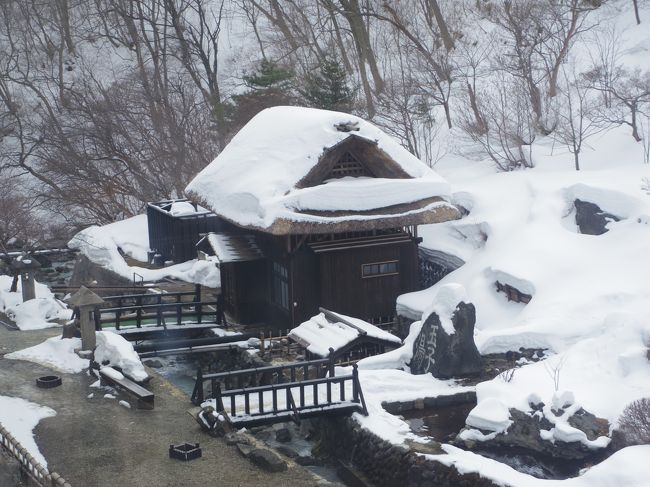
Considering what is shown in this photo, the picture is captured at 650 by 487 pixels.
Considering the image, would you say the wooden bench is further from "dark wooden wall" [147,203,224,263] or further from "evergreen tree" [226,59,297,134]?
"evergreen tree" [226,59,297,134]

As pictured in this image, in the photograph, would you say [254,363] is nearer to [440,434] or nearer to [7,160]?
[440,434]

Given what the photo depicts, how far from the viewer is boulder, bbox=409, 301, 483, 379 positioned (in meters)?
15.3

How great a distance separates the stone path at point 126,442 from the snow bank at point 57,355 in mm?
564

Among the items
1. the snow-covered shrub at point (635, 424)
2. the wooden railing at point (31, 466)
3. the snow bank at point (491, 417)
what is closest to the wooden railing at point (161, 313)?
the wooden railing at point (31, 466)

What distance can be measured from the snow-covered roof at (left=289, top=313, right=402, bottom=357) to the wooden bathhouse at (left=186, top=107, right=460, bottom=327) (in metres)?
2.61

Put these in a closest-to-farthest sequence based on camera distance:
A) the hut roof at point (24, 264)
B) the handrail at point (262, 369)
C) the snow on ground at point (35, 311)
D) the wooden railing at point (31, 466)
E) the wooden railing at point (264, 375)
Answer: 1. the wooden railing at point (31, 466)
2. the handrail at point (262, 369)
3. the wooden railing at point (264, 375)
4. the snow on ground at point (35, 311)
5. the hut roof at point (24, 264)

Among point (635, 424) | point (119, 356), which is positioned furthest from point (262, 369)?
point (635, 424)

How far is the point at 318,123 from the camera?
19.8 m

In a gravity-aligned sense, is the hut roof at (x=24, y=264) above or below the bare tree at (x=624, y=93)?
below

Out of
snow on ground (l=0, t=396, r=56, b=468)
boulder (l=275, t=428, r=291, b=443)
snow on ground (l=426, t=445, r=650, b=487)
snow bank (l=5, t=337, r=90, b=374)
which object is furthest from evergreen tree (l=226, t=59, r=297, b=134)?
snow on ground (l=426, t=445, r=650, b=487)

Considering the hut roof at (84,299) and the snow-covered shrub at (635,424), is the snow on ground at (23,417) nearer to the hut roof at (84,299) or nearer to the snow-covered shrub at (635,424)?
the hut roof at (84,299)

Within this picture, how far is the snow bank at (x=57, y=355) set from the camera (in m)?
16.8

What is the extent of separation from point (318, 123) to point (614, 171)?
7866 mm

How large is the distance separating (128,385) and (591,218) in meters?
11.4
